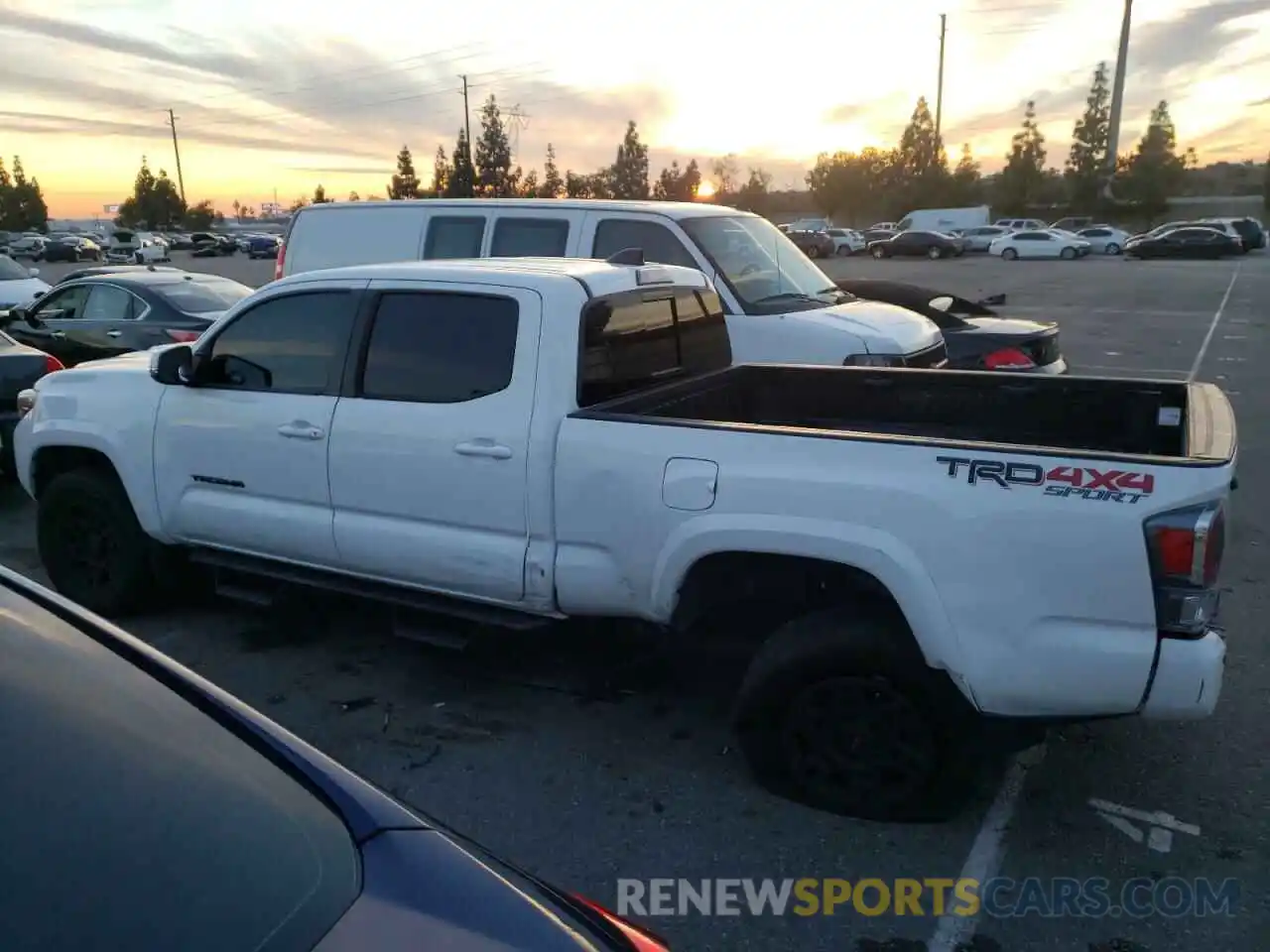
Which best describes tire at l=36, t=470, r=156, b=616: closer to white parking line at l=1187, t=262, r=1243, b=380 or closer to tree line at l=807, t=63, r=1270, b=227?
white parking line at l=1187, t=262, r=1243, b=380

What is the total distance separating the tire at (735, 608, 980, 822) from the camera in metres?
3.45

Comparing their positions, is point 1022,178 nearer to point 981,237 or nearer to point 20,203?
point 981,237

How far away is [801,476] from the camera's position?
11.3ft

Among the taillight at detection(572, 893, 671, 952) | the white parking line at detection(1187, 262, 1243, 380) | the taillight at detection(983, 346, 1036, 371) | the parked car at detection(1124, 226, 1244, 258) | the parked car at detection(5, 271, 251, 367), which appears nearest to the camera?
the taillight at detection(572, 893, 671, 952)

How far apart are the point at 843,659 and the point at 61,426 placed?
4.29 m

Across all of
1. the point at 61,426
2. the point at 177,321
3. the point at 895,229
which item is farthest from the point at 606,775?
the point at 895,229

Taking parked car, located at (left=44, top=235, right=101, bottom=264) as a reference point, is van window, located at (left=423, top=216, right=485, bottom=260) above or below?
above

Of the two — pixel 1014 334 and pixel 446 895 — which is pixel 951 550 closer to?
pixel 446 895

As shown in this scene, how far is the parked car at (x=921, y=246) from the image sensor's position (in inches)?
1918

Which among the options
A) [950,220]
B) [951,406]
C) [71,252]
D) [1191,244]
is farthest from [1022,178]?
[951,406]

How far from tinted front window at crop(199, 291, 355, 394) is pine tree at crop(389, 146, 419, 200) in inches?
2717

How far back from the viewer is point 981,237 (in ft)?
177

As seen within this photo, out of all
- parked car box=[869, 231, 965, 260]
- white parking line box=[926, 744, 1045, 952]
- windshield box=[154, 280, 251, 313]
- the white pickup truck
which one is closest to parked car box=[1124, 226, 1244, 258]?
parked car box=[869, 231, 965, 260]

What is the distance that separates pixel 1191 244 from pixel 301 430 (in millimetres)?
47847
